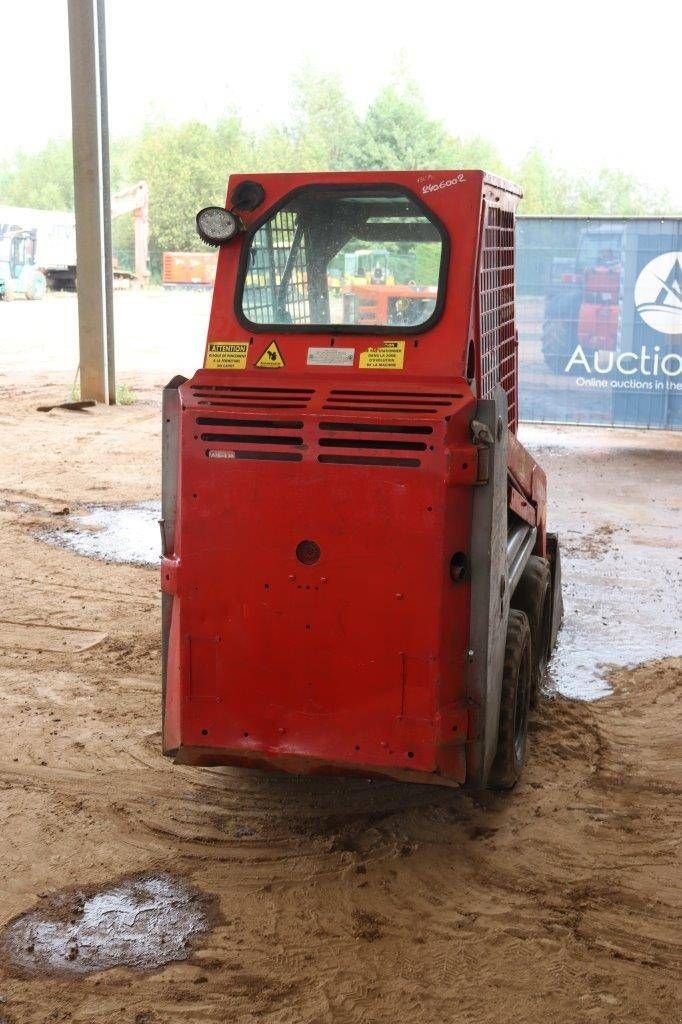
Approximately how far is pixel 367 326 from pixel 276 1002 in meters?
2.14

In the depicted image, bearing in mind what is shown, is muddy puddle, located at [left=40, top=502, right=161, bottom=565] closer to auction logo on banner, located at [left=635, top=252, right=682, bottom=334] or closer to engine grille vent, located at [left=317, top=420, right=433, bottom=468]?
engine grille vent, located at [left=317, top=420, right=433, bottom=468]

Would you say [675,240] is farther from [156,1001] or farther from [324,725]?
[156,1001]

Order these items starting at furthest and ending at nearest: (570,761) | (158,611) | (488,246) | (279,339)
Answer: (158,611), (570,761), (488,246), (279,339)

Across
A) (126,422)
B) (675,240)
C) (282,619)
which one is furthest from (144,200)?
(282,619)

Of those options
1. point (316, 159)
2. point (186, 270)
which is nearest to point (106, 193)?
point (186, 270)

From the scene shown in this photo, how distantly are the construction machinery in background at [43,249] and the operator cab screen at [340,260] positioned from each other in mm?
26250

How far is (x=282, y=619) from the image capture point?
3693mm

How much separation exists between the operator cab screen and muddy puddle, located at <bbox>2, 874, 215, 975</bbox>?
1943 mm

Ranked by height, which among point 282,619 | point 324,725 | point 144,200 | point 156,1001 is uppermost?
point 144,200

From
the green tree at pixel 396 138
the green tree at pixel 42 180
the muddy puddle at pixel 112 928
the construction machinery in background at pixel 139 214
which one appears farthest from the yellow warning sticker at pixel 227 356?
the green tree at pixel 42 180

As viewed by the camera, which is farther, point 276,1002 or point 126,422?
point 126,422

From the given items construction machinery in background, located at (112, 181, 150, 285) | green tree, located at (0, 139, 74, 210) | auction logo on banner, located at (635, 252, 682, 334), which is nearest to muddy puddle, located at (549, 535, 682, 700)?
auction logo on banner, located at (635, 252, 682, 334)

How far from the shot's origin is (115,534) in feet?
26.2

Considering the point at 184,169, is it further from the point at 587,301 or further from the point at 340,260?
the point at 340,260
